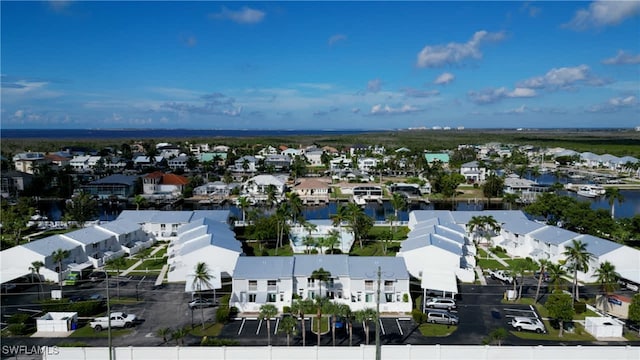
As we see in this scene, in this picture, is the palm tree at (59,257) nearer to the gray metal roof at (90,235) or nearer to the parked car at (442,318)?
the gray metal roof at (90,235)

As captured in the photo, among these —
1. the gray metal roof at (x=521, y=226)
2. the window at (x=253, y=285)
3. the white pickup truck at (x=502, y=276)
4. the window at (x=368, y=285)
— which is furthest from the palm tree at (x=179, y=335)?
the gray metal roof at (x=521, y=226)

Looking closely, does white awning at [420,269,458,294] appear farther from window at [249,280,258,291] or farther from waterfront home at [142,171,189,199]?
waterfront home at [142,171,189,199]

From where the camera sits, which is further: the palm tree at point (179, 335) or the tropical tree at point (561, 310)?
the tropical tree at point (561, 310)

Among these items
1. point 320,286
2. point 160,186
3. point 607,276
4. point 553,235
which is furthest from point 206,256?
point 160,186

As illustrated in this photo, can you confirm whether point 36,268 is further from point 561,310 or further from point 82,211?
point 561,310

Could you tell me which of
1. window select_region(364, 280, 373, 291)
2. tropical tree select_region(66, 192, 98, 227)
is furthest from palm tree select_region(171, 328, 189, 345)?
tropical tree select_region(66, 192, 98, 227)

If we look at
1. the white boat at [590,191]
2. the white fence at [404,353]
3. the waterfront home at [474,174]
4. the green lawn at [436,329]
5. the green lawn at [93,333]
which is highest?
the waterfront home at [474,174]
